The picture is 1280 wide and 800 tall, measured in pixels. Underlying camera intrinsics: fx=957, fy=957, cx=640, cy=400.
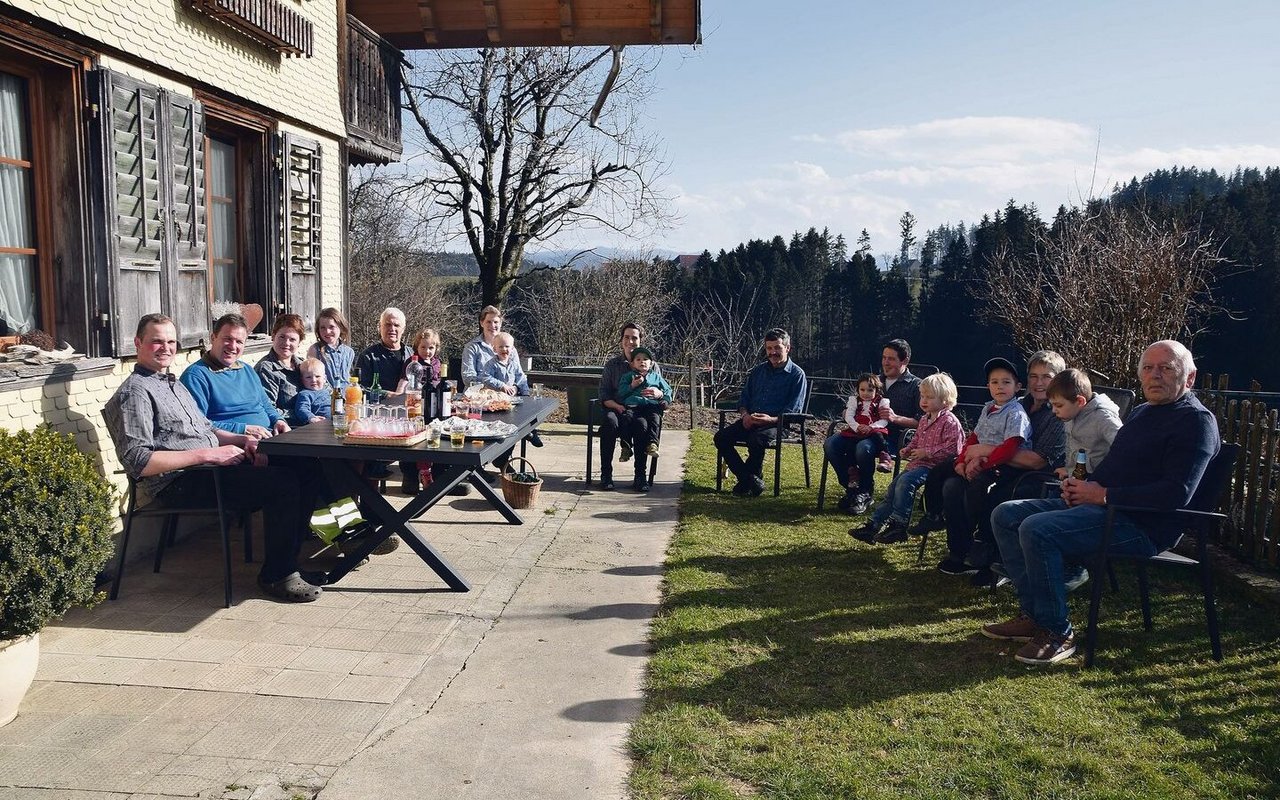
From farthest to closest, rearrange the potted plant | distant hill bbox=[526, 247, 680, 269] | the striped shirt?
distant hill bbox=[526, 247, 680, 269] → the striped shirt → the potted plant

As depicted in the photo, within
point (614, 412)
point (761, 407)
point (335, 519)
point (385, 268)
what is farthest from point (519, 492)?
point (385, 268)

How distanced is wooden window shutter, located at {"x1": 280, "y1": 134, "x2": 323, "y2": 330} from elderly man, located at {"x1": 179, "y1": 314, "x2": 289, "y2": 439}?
7.75 ft

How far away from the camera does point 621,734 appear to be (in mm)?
3195

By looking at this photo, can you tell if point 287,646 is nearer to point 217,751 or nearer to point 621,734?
point 217,751

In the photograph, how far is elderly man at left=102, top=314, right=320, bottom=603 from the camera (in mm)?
4305

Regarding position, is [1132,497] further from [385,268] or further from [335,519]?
[385,268]

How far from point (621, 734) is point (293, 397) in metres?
3.50

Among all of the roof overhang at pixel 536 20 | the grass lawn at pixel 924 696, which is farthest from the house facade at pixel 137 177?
the grass lawn at pixel 924 696

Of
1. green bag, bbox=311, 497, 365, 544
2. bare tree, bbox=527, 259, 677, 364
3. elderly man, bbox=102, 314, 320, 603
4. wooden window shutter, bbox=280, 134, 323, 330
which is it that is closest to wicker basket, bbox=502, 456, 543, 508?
green bag, bbox=311, 497, 365, 544

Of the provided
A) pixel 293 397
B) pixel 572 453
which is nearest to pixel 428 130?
pixel 572 453

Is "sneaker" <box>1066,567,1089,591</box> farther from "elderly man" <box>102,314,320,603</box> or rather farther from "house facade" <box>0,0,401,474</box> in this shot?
"house facade" <box>0,0,401,474</box>

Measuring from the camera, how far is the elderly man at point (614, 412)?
292 inches

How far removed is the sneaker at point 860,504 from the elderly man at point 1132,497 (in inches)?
102

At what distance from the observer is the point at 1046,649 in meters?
3.90
